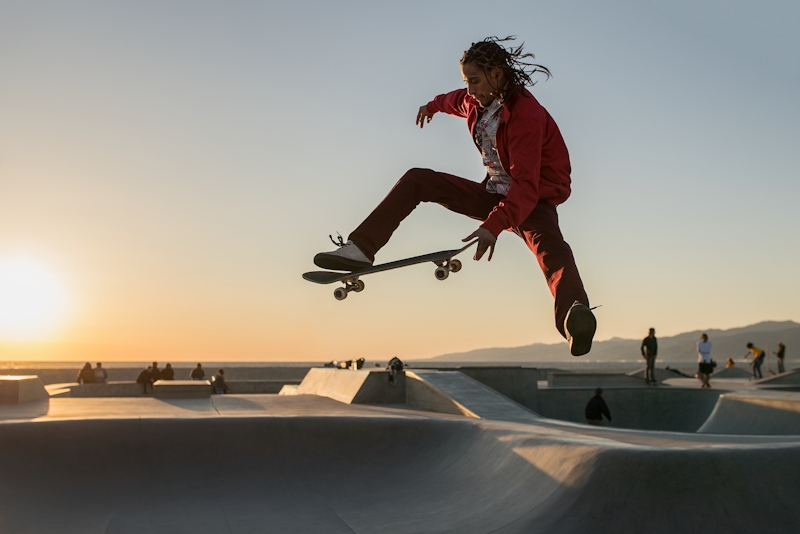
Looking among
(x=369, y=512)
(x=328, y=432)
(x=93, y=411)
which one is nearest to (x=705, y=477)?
(x=369, y=512)

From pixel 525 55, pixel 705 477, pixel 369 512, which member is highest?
pixel 525 55

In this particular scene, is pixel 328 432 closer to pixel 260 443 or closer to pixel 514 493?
pixel 260 443

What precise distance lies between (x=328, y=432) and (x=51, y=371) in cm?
2937

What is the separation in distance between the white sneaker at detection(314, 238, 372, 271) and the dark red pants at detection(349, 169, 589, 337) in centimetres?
5

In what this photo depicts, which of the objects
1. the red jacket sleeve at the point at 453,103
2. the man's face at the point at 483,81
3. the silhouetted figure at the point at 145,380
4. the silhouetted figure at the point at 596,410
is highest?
the red jacket sleeve at the point at 453,103

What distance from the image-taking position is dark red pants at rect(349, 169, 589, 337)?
17.1 ft

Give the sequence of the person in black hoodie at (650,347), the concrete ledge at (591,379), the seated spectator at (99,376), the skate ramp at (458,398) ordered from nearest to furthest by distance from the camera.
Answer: the skate ramp at (458,398), the person in black hoodie at (650,347), the seated spectator at (99,376), the concrete ledge at (591,379)

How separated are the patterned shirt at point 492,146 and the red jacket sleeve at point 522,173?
1.06ft

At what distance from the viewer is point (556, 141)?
505 centimetres

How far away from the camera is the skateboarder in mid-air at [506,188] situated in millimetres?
4758

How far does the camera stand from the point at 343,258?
5516mm

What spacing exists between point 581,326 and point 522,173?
1169 mm

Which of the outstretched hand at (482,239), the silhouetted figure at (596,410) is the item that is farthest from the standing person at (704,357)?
the outstretched hand at (482,239)

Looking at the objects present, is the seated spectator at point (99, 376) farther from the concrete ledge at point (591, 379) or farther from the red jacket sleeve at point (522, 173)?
the red jacket sleeve at point (522, 173)
